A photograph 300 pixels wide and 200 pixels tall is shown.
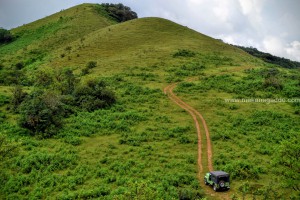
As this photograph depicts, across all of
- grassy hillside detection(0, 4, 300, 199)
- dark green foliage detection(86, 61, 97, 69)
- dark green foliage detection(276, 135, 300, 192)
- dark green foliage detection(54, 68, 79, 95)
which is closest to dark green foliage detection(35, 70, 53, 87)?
grassy hillside detection(0, 4, 300, 199)

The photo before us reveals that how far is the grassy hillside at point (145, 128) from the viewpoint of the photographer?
2208cm

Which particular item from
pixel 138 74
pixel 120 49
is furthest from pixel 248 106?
pixel 120 49

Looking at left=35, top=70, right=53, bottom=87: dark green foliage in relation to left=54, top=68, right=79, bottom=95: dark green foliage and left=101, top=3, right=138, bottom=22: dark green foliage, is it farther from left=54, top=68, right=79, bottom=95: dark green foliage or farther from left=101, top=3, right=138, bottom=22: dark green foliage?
left=101, top=3, right=138, bottom=22: dark green foliage

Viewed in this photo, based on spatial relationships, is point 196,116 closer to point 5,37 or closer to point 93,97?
point 93,97

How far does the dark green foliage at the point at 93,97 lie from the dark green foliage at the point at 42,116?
4.14 m

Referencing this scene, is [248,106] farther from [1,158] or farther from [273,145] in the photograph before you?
[1,158]

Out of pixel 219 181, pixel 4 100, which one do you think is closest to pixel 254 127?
pixel 219 181

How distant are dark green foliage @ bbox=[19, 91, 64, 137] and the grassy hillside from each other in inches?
14.2

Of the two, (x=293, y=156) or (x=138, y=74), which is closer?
(x=293, y=156)

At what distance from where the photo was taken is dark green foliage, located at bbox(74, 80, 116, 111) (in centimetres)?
3688

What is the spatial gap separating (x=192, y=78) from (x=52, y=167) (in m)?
31.3

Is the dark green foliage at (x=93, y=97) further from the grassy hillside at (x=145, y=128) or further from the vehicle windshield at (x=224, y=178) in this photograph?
the vehicle windshield at (x=224, y=178)

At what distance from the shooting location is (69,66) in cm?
5625

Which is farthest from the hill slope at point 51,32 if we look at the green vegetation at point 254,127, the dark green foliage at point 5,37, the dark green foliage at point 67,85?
the green vegetation at point 254,127
